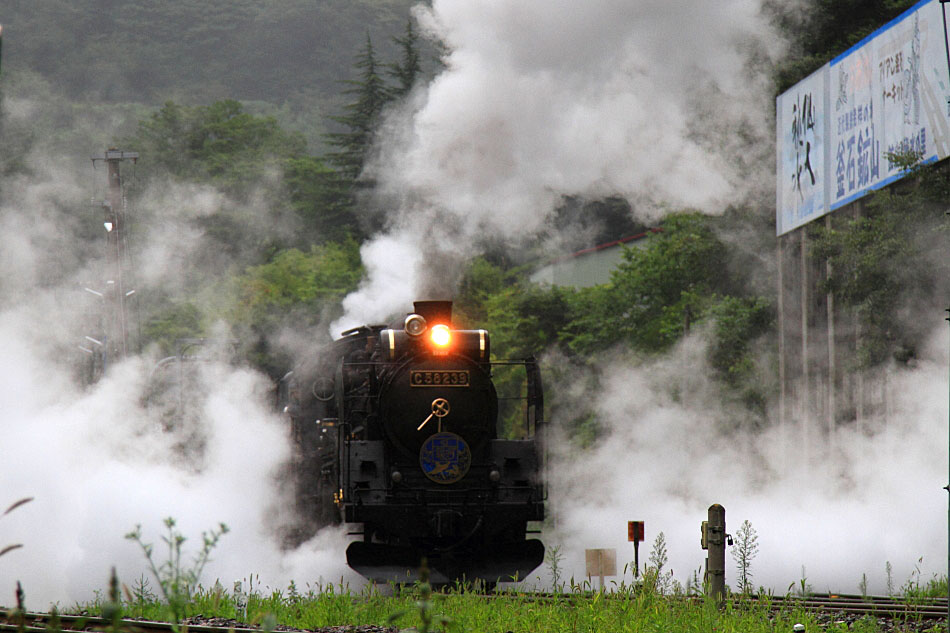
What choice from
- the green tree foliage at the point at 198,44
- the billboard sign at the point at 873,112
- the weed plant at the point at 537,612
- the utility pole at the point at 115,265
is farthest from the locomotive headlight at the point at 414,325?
the green tree foliage at the point at 198,44

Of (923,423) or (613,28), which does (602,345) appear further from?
(613,28)

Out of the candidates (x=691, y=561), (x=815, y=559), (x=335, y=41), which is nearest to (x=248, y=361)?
(x=691, y=561)

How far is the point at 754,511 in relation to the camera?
709 inches

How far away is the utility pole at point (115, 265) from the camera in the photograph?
25.3m

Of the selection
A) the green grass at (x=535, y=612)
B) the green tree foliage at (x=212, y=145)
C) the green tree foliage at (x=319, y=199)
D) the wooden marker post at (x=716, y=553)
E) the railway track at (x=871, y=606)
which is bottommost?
the railway track at (x=871, y=606)

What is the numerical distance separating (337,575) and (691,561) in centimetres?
427

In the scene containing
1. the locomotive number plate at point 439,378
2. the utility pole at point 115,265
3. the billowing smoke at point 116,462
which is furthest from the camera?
the utility pole at point 115,265

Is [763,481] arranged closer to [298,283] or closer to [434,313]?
[434,313]

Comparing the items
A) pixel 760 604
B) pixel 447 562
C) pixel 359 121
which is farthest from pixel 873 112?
pixel 359 121

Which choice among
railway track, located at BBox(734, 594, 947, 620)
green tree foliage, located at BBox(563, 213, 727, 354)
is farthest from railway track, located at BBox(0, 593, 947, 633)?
green tree foliage, located at BBox(563, 213, 727, 354)

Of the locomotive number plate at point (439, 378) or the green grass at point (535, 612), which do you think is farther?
the locomotive number plate at point (439, 378)

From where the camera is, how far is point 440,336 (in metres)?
12.4

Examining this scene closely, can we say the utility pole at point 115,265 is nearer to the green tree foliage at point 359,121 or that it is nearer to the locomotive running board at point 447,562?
the green tree foliage at point 359,121

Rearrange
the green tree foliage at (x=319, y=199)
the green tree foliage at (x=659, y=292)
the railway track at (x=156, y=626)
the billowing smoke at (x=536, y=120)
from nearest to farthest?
1. the railway track at (x=156, y=626)
2. the billowing smoke at (x=536, y=120)
3. the green tree foliage at (x=659, y=292)
4. the green tree foliage at (x=319, y=199)
